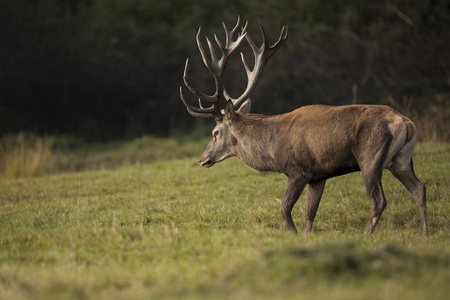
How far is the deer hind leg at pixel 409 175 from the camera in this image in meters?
7.30

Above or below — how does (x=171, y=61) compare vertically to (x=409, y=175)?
below

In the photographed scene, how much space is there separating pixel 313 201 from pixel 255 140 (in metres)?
1.18

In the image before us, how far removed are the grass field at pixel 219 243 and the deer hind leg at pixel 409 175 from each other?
29 cm

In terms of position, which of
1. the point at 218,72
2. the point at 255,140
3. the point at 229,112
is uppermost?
the point at 218,72

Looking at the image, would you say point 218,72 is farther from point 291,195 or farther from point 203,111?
point 291,195

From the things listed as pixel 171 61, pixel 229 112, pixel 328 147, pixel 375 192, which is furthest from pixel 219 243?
pixel 171 61

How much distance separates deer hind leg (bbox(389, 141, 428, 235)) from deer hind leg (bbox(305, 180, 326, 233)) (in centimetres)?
99

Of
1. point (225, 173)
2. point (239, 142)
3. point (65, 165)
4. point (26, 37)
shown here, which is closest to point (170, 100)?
point (26, 37)

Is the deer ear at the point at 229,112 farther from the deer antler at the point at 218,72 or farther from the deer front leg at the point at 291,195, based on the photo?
the deer front leg at the point at 291,195

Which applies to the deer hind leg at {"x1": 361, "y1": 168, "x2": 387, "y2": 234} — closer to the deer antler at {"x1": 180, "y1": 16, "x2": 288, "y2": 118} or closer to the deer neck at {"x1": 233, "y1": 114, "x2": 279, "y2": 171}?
the deer neck at {"x1": 233, "y1": 114, "x2": 279, "y2": 171}

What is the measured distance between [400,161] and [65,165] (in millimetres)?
14078

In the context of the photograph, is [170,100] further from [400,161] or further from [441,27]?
[400,161]

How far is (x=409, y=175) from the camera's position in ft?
24.4

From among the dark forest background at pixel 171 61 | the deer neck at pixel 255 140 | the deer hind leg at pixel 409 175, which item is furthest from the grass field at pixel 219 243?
the dark forest background at pixel 171 61
